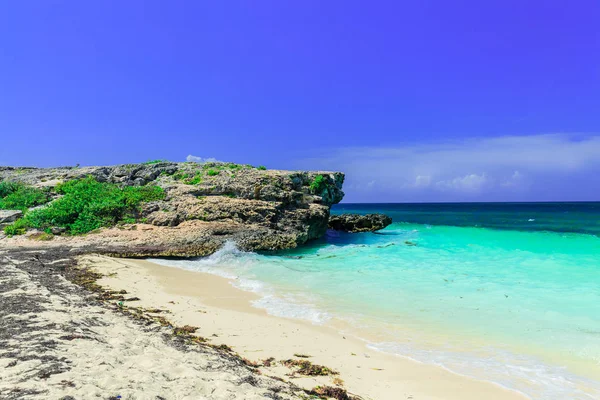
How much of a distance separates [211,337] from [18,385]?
9.53ft

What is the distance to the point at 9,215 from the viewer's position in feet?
58.2

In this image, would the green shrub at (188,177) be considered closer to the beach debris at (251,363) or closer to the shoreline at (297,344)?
the shoreline at (297,344)

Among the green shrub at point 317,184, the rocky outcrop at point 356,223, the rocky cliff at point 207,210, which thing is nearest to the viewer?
the rocky cliff at point 207,210

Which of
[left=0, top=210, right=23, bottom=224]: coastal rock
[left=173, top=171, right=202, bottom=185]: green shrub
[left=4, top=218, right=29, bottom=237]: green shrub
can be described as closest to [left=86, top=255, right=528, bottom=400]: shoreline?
[left=4, top=218, right=29, bottom=237]: green shrub

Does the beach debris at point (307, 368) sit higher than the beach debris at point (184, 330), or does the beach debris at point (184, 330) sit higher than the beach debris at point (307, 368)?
the beach debris at point (184, 330)

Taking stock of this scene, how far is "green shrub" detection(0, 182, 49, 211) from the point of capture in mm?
19312

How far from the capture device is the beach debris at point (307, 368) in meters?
4.60

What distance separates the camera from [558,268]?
13891mm

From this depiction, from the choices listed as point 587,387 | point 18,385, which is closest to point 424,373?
point 587,387

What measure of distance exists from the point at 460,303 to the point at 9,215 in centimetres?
2132

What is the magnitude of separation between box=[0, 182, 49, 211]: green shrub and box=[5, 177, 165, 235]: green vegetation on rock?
1765mm

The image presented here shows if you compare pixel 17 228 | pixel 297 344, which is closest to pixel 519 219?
pixel 297 344

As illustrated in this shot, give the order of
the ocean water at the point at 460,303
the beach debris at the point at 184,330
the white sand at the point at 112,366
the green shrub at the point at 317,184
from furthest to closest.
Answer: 1. the green shrub at the point at 317,184
2. the beach debris at the point at 184,330
3. the ocean water at the point at 460,303
4. the white sand at the point at 112,366

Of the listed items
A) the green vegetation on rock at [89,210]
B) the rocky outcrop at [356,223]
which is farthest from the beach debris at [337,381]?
the rocky outcrop at [356,223]
